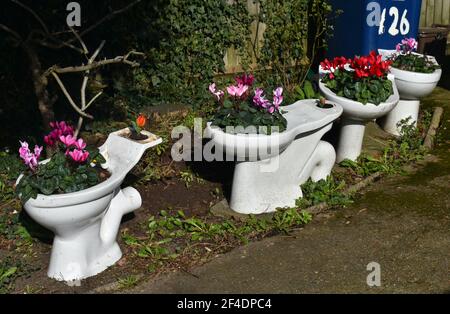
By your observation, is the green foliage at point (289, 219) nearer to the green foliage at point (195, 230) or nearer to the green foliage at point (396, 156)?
the green foliage at point (195, 230)

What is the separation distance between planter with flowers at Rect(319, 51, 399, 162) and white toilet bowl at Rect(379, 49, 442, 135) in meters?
0.31

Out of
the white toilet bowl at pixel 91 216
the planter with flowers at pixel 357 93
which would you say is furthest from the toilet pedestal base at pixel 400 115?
the white toilet bowl at pixel 91 216

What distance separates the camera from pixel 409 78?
208 inches

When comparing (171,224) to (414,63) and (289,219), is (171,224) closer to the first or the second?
(289,219)

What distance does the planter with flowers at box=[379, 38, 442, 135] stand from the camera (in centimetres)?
530

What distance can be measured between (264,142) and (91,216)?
1210 millimetres

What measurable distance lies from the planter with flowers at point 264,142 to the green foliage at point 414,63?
4.27 ft

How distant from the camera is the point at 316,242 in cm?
385

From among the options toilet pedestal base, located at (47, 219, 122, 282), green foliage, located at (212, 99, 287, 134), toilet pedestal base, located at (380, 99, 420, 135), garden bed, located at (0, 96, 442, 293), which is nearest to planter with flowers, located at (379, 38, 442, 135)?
toilet pedestal base, located at (380, 99, 420, 135)

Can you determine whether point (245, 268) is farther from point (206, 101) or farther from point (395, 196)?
point (206, 101)

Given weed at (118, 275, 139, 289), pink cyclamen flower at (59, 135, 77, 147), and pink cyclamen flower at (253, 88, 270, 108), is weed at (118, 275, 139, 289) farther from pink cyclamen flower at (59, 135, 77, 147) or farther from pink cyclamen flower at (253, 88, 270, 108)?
pink cyclamen flower at (253, 88, 270, 108)
